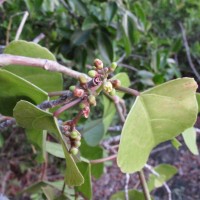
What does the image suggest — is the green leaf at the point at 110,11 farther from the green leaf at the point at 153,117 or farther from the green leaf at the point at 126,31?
the green leaf at the point at 153,117

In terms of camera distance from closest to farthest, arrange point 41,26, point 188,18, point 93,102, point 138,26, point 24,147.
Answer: point 93,102 < point 138,26 < point 41,26 < point 24,147 < point 188,18

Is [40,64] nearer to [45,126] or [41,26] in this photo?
[45,126]

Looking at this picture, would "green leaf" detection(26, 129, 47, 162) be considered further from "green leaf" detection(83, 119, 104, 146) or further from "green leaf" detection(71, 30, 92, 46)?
"green leaf" detection(71, 30, 92, 46)

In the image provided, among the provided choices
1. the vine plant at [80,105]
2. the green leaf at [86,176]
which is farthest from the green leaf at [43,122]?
the green leaf at [86,176]

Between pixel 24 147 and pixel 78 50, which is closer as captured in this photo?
pixel 78 50

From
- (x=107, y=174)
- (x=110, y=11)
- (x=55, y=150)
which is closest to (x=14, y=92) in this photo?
(x=55, y=150)

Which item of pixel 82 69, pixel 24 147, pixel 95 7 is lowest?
pixel 24 147

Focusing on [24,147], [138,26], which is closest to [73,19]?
[138,26]

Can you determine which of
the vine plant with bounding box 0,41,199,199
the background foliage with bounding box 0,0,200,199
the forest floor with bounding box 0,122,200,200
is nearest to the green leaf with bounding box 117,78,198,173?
the vine plant with bounding box 0,41,199,199
